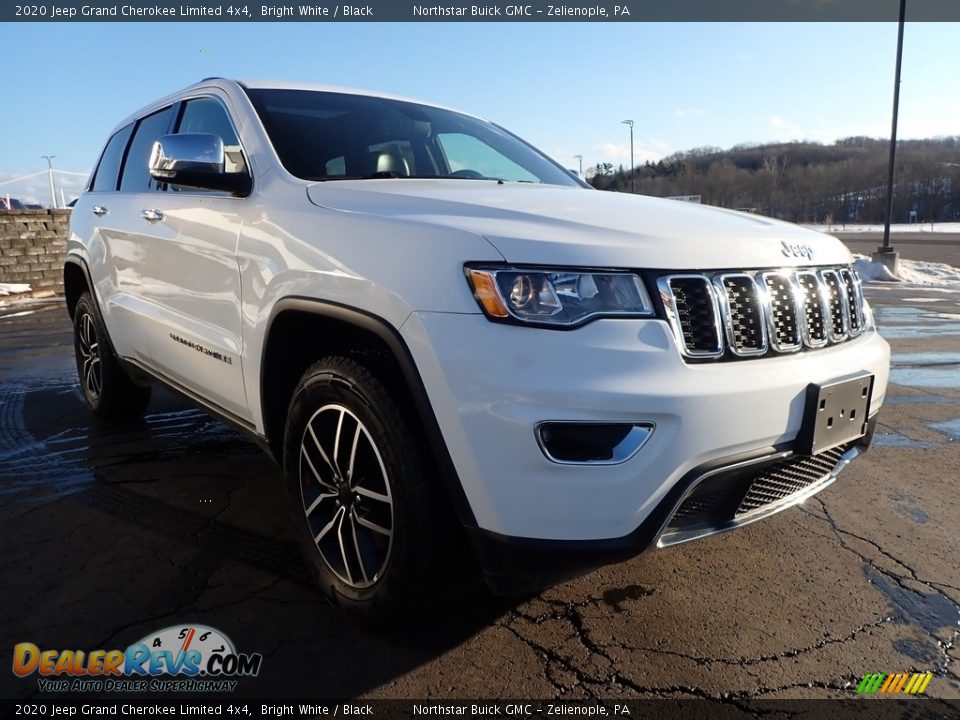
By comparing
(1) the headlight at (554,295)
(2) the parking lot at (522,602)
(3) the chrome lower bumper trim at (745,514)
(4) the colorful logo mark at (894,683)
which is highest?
(1) the headlight at (554,295)

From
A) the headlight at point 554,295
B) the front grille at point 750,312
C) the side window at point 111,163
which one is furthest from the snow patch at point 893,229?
the headlight at point 554,295

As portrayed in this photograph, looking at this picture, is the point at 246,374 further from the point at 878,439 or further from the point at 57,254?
the point at 57,254

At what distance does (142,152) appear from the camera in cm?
390

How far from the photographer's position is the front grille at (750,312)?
72.1 inches

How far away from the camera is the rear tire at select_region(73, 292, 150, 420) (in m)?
4.24

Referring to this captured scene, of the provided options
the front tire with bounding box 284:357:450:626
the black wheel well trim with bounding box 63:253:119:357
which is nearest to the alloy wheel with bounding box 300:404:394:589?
the front tire with bounding box 284:357:450:626

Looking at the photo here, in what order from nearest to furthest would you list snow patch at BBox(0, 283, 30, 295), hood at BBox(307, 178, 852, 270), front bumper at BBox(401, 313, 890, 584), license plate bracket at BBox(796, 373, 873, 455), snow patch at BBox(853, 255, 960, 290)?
front bumper at BBox(401, 313, 890, 584), hood at BBox(307, 178, 852, 270), license plate bracket at BBox(796, 373, 873, 455), snow patch at BBox(0, 283, 30, 295), snow patch at BBox(853, 255, 960, 290)

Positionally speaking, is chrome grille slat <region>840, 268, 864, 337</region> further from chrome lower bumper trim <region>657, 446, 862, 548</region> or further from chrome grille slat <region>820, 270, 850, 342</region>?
chrome lower bumper trim <region>657, 446, 862, 548</region>

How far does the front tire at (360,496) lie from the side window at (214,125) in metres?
1.11

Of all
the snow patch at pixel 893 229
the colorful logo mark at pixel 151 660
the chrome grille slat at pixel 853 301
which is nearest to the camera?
the colorful logo mark at pixel 151 660

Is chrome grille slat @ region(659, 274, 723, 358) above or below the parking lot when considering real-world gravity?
above

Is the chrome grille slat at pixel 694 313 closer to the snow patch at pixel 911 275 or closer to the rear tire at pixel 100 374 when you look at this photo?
the rear tire at pixel 100 374

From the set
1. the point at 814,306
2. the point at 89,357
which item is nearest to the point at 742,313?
the point at 814,306

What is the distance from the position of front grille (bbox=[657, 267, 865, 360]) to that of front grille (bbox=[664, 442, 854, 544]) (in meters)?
0.32
